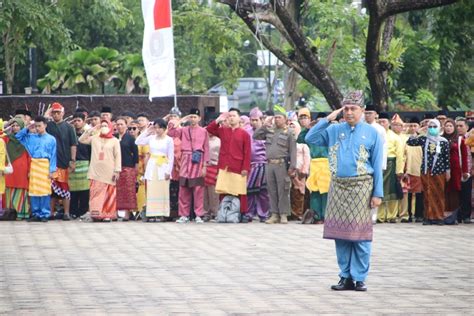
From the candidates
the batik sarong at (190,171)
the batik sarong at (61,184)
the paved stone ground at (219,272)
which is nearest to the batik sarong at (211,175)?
the batik sarong at (190,171)

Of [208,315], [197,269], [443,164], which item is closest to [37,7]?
[443,164]

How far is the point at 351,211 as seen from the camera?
42.6 feet

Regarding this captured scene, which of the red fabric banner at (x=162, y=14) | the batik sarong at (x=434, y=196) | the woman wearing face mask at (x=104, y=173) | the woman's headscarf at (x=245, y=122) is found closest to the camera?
the batik sarong at (x=434, y=196)

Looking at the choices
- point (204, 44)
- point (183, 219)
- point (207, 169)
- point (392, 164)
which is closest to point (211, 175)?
point (207, 169)

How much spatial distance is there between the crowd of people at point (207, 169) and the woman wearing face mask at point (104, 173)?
17 mm

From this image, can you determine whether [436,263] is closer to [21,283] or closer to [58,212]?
[21,283]

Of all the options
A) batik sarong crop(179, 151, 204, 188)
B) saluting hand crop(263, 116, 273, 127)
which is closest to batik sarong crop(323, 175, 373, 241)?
saluting hand crop(263, 116, 273, 127)

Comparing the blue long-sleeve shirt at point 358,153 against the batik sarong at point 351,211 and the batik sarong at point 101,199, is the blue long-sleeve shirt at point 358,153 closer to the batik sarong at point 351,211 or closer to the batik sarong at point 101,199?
the batik sarong at point 351,211

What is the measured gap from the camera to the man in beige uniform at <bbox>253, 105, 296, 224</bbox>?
21266 millimetres

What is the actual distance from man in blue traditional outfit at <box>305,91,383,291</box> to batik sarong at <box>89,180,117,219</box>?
927 cm

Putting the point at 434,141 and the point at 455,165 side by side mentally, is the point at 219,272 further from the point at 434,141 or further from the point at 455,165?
the point at 455,165

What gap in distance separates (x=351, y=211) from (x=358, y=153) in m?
0.58

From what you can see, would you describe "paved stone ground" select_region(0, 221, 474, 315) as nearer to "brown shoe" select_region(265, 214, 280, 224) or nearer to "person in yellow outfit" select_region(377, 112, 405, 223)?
"brown shoe" select_region(265, 214, 280, 224)

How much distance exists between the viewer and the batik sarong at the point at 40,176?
21641mm
